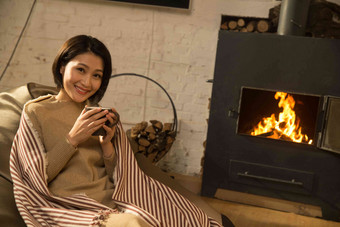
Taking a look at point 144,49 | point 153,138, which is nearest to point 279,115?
point 153,138

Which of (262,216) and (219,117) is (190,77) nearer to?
(219,117)

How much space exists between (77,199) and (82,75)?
0.49m

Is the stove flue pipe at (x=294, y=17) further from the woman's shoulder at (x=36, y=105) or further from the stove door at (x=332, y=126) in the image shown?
the woman's shoulder at (x=36, y=105)

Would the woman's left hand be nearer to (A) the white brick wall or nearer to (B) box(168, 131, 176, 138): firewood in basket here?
(B) box(168, 131, 176, 138): firewood in basket

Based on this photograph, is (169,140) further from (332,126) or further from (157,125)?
(332,126)

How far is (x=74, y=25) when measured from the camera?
3.26 meters

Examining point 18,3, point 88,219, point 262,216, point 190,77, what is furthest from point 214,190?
point 18,3

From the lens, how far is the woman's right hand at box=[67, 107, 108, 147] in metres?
1.55

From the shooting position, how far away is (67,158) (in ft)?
5.00

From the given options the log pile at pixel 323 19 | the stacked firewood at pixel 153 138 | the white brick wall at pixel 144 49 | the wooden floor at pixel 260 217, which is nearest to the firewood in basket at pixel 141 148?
the stacked firewood at pixel 153 138

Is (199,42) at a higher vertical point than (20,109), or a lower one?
higher

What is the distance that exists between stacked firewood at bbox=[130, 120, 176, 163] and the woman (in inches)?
44.6

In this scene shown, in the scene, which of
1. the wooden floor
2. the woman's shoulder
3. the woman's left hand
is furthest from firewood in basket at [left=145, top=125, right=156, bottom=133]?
the woman's shoulder

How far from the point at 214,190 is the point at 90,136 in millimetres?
1426
